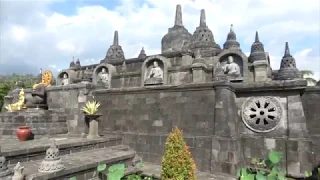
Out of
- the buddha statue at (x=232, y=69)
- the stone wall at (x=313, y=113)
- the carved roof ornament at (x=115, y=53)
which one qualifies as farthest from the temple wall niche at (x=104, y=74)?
the stone wall at (x=313, y=113)

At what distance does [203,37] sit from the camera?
16578 mm

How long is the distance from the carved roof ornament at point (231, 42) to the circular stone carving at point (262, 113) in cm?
855

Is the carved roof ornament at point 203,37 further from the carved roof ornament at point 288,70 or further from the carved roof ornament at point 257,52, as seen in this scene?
the carved roof ornament at point 288,70

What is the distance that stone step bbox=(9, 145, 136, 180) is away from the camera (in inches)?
224

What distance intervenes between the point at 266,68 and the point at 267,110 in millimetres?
4541

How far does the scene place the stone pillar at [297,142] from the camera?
6844 millimetres

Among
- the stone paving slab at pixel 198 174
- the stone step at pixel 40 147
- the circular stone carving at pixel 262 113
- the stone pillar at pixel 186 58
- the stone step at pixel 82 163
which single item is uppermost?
the stone pillar at pixel 186 58

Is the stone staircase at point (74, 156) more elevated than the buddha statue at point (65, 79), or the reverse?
the buddha statue at point (65, 79)

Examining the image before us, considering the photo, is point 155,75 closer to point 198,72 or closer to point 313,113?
point 198,72

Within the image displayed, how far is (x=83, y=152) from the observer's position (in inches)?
325

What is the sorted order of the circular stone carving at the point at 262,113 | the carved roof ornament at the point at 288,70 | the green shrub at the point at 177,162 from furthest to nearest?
1. the carved roof ornament at the point at 288,70
2. the circular stone carving at the point at 262,113
3. the green shrub at the point at 177,162

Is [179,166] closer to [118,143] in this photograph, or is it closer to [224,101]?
[224,101]

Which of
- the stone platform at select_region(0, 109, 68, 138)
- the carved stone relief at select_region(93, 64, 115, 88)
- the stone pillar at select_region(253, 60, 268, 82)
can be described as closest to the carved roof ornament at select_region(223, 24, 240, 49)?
the stone pillar at select_region(253, 60, 268, 82)

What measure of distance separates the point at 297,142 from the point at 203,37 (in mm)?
11078
